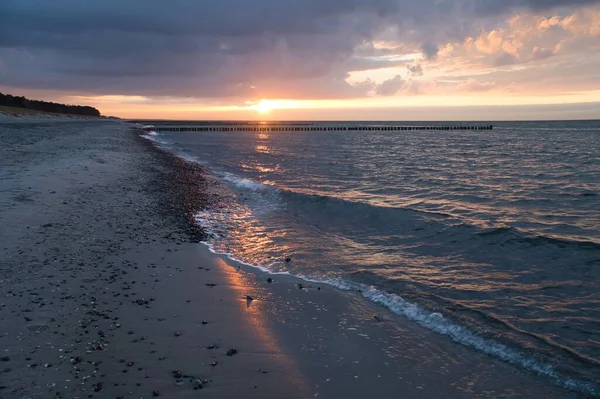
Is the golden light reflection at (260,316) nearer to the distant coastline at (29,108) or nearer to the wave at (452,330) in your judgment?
the wave at (452,330)

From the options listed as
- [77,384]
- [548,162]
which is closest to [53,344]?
[77,384]

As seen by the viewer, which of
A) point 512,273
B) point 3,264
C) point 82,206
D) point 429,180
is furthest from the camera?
point 429,180

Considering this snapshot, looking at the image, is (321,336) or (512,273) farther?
(512,273)

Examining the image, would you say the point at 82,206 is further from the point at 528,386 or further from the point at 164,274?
the point at 528,386

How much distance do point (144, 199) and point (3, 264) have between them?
9152 millimetres

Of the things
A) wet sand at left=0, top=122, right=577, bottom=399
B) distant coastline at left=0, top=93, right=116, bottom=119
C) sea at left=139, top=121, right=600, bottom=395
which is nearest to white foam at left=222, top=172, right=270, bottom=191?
sea at left=139, top=121, right=600, bottom=395

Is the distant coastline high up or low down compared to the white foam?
up

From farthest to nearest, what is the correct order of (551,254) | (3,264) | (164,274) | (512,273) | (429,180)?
(429,180) → (551,254) → (512,273) → (164,274) → (3,264)

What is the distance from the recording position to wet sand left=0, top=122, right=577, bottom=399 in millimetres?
5301

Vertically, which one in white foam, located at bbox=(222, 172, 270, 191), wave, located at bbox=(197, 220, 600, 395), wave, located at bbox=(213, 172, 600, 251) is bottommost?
wave, located at bbox=(197, 220, 600, 395)

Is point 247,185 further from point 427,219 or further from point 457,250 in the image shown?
point 457,250

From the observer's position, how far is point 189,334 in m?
6.59

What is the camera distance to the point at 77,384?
4.95 m

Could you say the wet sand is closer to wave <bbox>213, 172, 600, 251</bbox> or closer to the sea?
the sea
